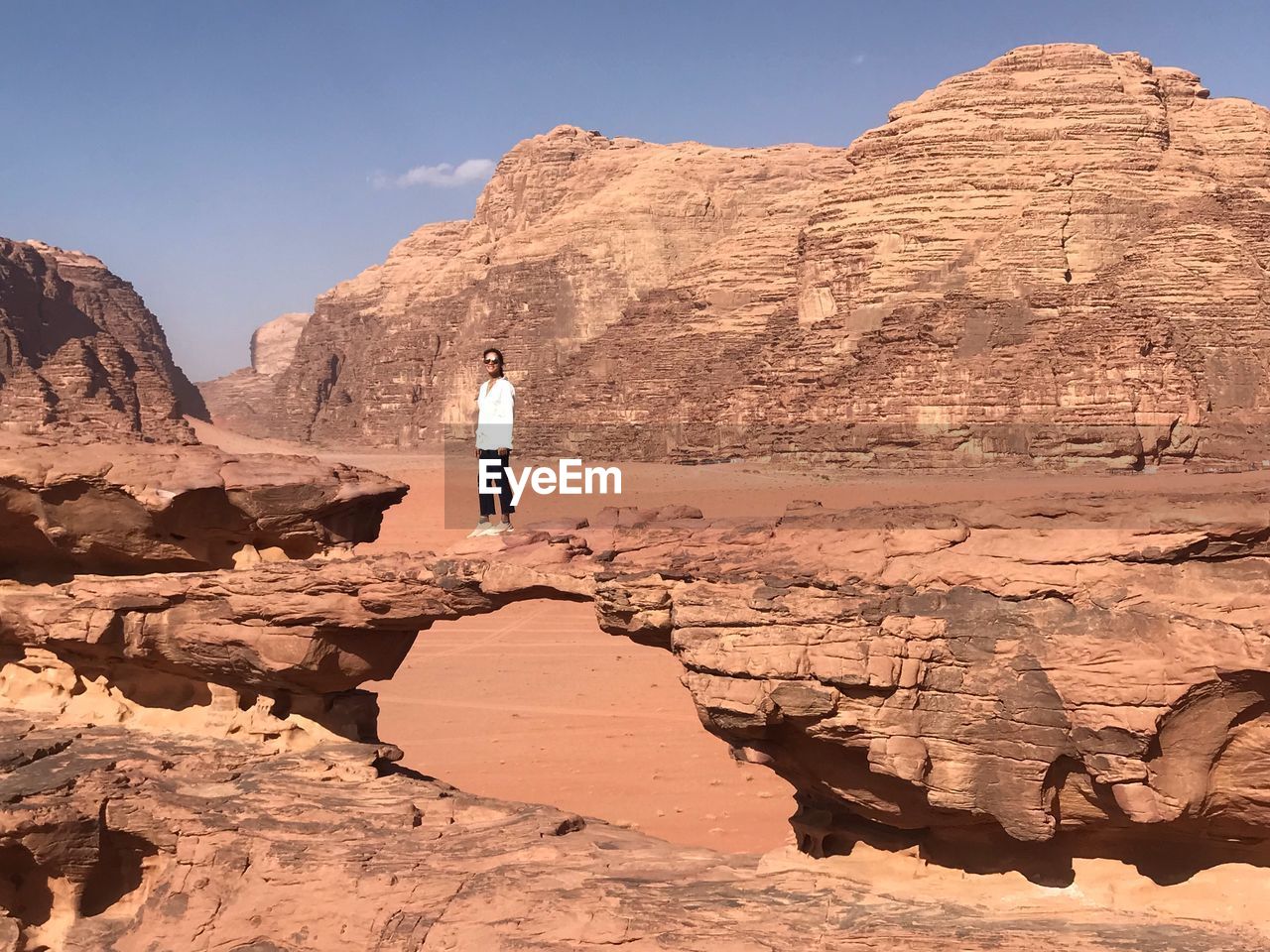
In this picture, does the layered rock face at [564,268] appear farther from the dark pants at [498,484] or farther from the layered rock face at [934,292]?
the dark pants at [498,484]

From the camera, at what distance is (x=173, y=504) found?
5.88 m

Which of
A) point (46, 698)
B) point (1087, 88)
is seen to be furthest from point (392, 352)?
point (46, 698)

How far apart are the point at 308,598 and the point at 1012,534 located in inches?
134

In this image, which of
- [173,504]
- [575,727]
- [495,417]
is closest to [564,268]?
[575,727]

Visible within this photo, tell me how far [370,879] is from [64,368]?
4616cm

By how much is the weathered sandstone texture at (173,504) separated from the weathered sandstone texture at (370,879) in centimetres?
104

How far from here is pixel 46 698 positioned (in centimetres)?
650

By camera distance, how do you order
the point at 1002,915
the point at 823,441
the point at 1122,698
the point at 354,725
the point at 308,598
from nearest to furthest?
the point at 1122,698 < the point at 1002,915 < the point at 308,598 < the point at 354,725 < the point at 823,441

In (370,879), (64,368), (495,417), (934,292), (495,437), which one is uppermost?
(934,292)

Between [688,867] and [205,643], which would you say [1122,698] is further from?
[205,643]

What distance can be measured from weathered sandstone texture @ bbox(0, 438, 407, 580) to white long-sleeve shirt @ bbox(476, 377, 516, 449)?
667 mm

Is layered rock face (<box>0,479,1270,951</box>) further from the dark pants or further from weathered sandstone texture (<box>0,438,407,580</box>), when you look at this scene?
the dark pants

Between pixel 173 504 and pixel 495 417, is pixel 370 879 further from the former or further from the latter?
pixel 495 417

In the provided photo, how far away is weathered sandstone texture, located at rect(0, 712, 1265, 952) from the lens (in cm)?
425
